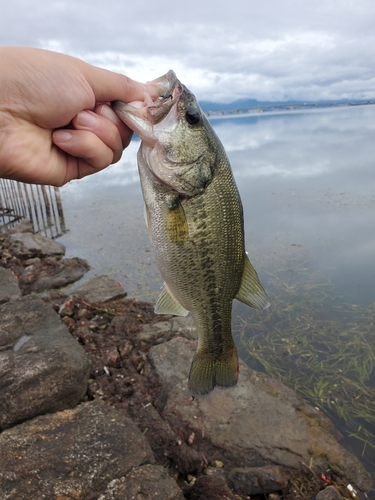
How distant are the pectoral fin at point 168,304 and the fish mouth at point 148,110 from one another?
1.17 m

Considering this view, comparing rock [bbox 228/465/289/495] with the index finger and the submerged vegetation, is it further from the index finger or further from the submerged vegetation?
the index finger

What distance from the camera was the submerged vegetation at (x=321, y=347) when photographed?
5.51 meters

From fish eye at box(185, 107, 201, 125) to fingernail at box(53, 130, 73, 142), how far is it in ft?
2.70

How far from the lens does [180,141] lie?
7.96 feet

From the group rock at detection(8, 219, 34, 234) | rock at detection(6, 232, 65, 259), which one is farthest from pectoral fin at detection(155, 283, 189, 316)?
rock at detection(8, 219, 34, 234)

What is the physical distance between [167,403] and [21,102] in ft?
12.3

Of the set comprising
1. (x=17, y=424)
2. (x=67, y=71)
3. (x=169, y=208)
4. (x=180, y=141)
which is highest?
(x=67, y=71)

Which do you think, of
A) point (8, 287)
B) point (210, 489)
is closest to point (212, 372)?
point (210, 489)

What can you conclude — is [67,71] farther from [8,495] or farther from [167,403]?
Answer: [167,403]

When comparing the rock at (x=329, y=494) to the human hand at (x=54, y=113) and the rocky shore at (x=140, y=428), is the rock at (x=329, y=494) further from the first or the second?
the human hand at (x=54, y=113)

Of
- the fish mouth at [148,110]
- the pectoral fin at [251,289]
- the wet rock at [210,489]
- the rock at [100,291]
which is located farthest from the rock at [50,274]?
the fish mouth at [148,110]

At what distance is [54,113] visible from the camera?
8.04ft

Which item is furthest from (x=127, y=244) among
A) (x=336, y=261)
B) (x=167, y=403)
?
(x=167, y=403)

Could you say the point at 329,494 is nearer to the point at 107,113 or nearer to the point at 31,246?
the point at 107,113
